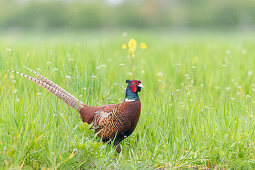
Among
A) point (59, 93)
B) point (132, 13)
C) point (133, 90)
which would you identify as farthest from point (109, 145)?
point (132, 13)

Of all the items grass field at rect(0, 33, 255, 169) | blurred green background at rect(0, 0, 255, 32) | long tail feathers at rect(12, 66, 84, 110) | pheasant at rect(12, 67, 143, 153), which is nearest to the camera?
grass field at rect(0, 33, 255, 169)

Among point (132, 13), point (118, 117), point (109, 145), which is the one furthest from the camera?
point (132, 13)

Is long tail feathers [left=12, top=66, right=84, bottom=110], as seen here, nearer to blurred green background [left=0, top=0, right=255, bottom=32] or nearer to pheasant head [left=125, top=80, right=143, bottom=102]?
pheasant head [left=125, top=80, right=143, bottom=102]

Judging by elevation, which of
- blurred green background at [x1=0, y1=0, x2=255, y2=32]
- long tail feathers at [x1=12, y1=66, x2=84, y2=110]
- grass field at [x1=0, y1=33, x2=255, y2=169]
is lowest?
grass field at [x1=0, y1=33, x2=255, y2=169]

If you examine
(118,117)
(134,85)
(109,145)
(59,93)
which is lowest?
(109,145)

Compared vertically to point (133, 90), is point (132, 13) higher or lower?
higher

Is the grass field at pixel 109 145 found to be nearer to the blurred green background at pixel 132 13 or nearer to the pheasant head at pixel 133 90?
the pheasant head at pixel 133 90

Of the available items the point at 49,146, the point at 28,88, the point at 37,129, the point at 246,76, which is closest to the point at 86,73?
the point at 28,88

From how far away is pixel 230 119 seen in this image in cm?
404

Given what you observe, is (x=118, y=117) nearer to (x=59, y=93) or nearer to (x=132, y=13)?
Answer: (x=59, y=93)

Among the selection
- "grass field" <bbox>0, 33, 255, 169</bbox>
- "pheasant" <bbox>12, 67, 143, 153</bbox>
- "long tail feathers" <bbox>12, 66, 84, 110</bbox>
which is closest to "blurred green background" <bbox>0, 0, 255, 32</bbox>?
"grass field" <bbox>0, 33, 255, 169</bbox>

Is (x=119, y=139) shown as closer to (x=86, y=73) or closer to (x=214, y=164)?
(x=214, y=164)

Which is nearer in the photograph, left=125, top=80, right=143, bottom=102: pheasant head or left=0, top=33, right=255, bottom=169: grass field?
left=0, top=33, right=255, bottom=169: grass field

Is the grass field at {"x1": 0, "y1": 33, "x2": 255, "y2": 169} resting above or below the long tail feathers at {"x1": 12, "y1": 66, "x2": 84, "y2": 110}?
below
